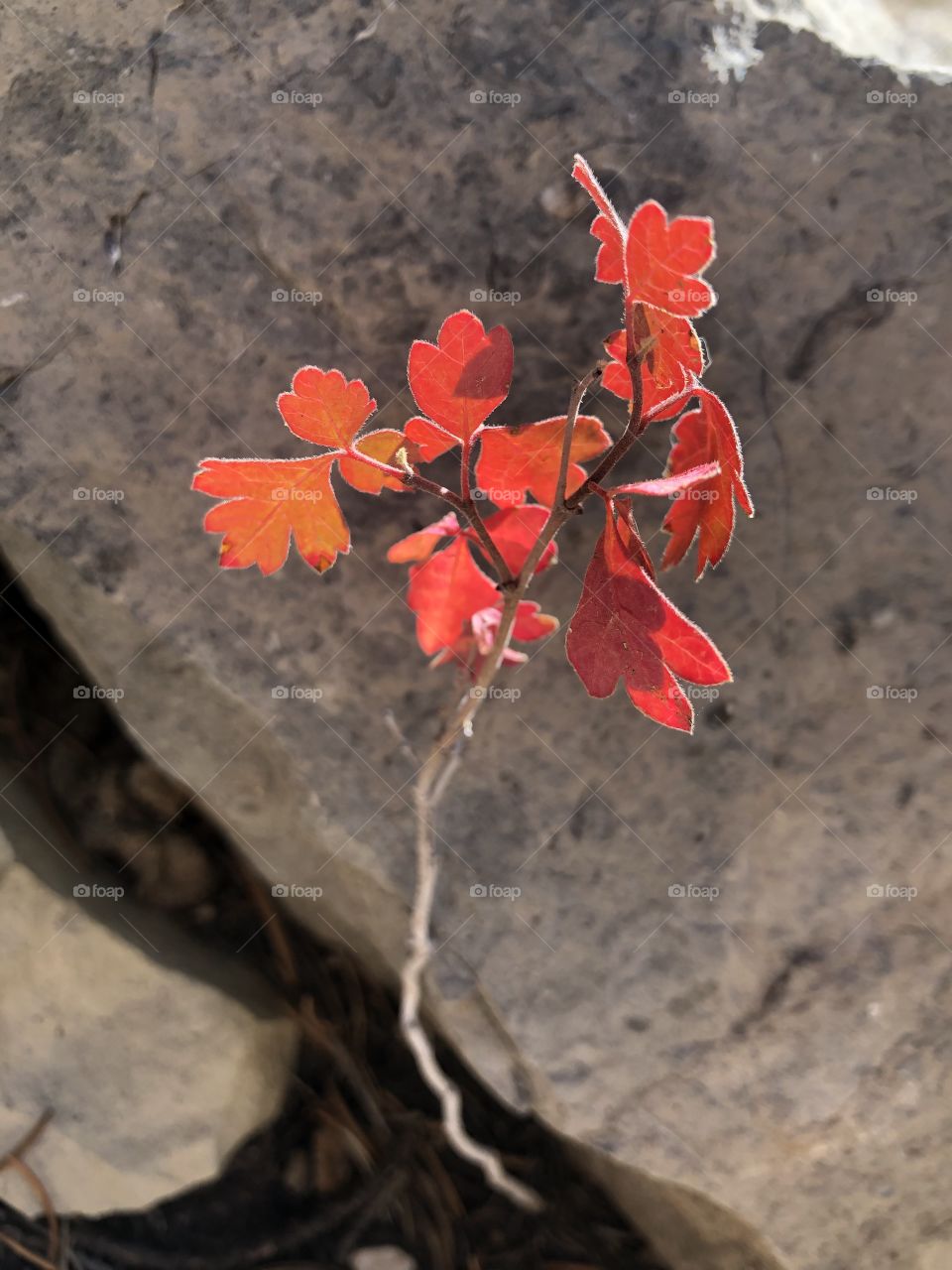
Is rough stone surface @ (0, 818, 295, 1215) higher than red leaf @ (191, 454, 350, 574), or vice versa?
red leaf @ (191, 454, 350, 574)

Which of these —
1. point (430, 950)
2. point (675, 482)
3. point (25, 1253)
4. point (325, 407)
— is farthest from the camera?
point (25, 1253)

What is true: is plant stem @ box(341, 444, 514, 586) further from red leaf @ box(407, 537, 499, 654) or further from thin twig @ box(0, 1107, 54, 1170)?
thin twig @ box(0, 1107, 54, 1170)

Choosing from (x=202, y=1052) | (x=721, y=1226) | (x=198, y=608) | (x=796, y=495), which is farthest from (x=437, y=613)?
(x=721, y=1226)

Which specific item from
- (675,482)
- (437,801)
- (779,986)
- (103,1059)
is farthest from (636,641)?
(103,1059)

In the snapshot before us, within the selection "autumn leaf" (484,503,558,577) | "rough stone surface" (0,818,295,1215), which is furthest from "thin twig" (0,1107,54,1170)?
"autumn leaf" (484,503,558,577)

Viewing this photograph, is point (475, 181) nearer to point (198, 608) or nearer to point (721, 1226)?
point (198, 608)

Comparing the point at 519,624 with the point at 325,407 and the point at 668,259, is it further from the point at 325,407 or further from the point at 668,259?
the point at 668,259

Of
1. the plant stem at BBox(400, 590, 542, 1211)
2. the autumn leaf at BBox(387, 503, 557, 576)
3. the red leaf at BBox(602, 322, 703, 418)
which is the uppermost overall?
the red leaf at BBox(602, 322, 703, 418)
